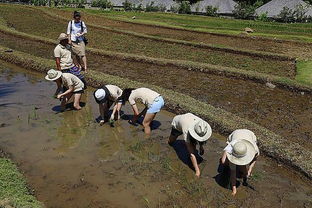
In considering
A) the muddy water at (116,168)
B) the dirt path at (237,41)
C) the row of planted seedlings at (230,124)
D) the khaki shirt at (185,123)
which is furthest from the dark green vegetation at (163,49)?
the khaki shirt at (185,123)

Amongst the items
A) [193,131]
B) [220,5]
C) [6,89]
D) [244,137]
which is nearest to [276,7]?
[220,5]

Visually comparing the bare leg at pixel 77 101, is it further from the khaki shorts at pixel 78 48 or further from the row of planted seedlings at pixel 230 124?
the khaki shorts at pixel 78 48

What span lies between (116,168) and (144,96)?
6.16 feet

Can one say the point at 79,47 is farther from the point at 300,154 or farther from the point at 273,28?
the point at 273,28

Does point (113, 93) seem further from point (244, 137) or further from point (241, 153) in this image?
point (241, 153)

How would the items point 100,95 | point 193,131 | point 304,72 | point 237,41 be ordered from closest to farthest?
point 193,131
point 100,95
point 304,72
point 237,41

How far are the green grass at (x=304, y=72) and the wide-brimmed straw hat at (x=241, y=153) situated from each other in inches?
284

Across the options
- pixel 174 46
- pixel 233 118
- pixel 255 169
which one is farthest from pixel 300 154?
pixel 174 46

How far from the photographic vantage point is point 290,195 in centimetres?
584

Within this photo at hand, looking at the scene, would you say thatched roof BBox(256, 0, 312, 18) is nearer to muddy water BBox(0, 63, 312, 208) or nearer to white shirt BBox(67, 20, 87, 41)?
white shirt BBox(67, 20, 87, 41)

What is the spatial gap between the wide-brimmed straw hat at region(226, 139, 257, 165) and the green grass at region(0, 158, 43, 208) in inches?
115

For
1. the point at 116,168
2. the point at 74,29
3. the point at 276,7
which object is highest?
the point at 276,7

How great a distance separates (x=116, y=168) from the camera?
6359mm

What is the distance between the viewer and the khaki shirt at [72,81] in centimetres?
853
